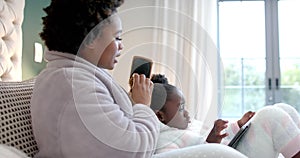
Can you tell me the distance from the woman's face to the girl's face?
0.94ft

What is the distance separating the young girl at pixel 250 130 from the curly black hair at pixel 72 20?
31 centimetres

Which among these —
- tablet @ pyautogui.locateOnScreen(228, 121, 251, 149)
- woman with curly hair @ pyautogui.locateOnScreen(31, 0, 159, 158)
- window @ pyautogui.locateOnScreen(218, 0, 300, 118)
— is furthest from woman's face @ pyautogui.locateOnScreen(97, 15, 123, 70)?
window @ pyautogui.locateOnScreen(218, 0, 300, 118)

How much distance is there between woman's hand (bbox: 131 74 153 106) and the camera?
96 cm

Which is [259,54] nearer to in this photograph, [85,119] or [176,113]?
[176,113]

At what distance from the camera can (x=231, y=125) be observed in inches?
64.6

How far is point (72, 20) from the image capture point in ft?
3.14

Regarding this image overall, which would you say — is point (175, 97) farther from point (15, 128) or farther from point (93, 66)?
point (15, 128)

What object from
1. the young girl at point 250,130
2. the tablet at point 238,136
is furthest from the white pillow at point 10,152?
the tablet at point 238,136

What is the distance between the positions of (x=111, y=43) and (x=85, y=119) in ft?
0.86

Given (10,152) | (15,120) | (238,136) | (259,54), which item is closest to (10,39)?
(15,120)

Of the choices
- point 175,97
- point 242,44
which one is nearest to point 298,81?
point 242,44

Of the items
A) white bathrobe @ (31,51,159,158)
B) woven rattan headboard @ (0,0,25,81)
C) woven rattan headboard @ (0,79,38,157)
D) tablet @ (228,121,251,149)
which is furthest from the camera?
woven rattan headboard @ (0,0,25,81)

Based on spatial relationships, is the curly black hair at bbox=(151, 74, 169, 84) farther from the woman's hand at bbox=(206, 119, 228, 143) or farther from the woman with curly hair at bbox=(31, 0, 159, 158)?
the woman's hand at bbox=(206, 119, 228, 143)

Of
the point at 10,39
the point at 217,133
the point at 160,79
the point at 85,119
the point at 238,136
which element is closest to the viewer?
the point at 85,119
